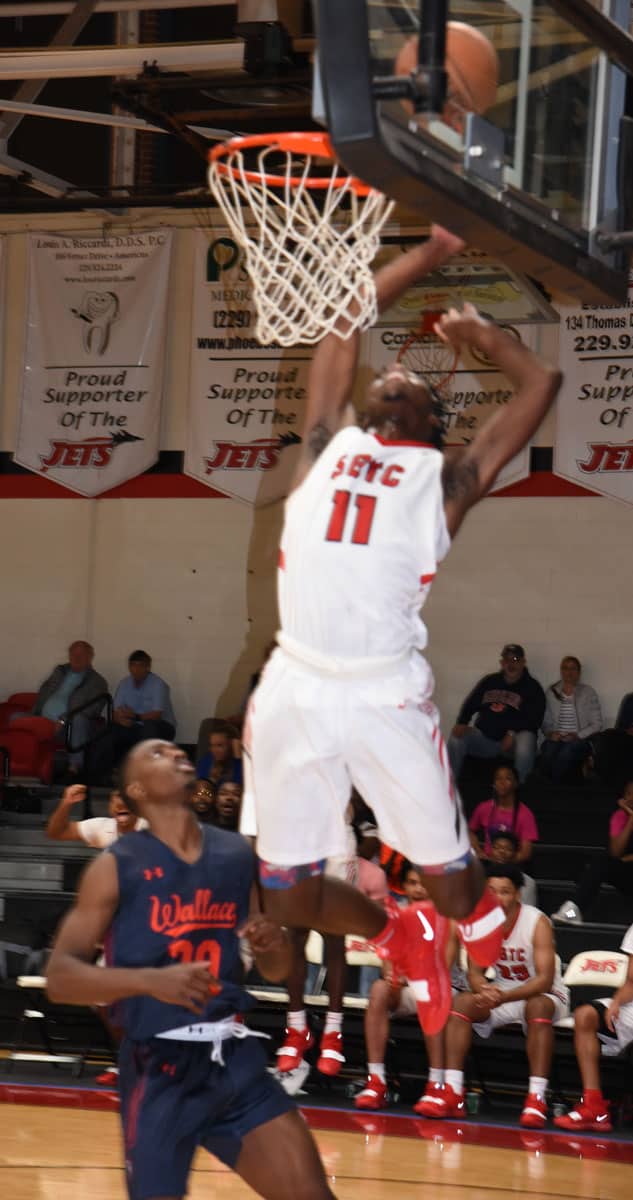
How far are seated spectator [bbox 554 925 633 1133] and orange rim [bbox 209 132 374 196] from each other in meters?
5.29

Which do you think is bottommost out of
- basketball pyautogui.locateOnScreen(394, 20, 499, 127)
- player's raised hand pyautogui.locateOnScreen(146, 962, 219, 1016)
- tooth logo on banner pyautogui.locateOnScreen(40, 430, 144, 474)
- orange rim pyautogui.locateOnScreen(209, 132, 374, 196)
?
player's raised hand pyautogui.locateOnScreen(146, 962, 219, 1016)

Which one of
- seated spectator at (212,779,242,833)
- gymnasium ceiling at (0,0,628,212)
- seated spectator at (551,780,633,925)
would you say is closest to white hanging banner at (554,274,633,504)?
gymnasium ceiling at (0,0,628,212)

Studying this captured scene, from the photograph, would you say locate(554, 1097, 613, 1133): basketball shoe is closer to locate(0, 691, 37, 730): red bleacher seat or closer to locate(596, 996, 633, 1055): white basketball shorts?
locate(596, 996, 633, 1055): white basketball shorts

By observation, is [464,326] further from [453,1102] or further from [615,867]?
[615,867]

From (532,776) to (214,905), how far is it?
29.1ft

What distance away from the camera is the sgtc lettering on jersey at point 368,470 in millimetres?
4730

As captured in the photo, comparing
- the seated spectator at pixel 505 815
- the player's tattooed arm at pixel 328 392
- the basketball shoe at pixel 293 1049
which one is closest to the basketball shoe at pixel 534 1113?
the basketball shoe at pixel 293 1049

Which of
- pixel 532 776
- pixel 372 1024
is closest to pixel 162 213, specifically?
pixel 532 776

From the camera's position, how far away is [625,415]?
46.8 feet

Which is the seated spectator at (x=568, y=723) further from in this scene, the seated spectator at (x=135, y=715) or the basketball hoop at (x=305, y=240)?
the basketball hoop at (x=305, y=240)

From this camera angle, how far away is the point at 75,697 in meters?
15.2

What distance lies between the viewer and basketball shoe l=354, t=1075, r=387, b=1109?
892 cm

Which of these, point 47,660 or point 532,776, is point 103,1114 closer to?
point 532,776

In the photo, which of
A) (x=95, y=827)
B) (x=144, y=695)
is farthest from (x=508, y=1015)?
(x=144, y=695)
